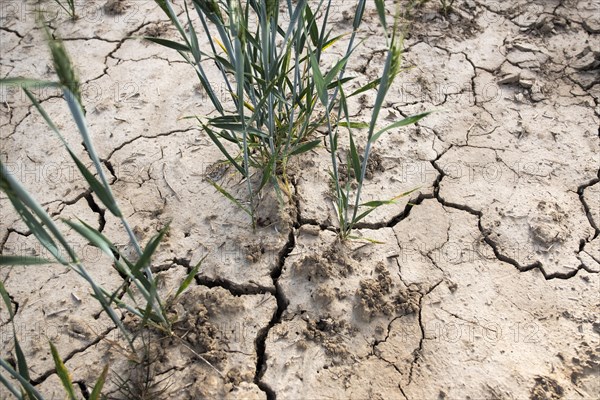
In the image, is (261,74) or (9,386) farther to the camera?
(261,74)

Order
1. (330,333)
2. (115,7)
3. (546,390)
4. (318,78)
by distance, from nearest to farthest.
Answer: (318,78)
(546,390)
(330,333)
(115,7)

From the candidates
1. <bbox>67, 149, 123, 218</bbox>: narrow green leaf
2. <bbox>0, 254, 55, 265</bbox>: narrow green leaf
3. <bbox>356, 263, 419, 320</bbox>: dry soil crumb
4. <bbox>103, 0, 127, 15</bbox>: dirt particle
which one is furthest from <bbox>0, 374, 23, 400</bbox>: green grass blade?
<bbox>103, 0, 127, 15</bbox>: dirt particle

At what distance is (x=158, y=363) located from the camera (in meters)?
1.77

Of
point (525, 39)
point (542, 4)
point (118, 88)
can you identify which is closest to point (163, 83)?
point (118, 88)

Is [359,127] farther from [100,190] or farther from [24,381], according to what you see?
[24,381]

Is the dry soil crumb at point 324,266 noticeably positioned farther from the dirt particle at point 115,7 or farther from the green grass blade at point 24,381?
the dirt particle at point 115,7

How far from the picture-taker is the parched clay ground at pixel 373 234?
1.78 metres

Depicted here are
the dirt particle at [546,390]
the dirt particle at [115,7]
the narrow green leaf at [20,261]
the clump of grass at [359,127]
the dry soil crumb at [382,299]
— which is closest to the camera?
the narrow green leaf at [20,261]

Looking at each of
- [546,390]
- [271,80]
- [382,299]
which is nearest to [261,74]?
[271,80]

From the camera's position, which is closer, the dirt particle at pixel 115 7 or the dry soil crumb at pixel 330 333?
the dry soil crumb at pixel 330 333

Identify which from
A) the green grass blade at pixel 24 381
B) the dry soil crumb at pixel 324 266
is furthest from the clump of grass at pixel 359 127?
the green grass blade at pixel 24 381

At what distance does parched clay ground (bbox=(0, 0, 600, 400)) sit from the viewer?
5.84 feet

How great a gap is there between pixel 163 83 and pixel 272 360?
1.66 metres

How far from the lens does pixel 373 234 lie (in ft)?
7.00
